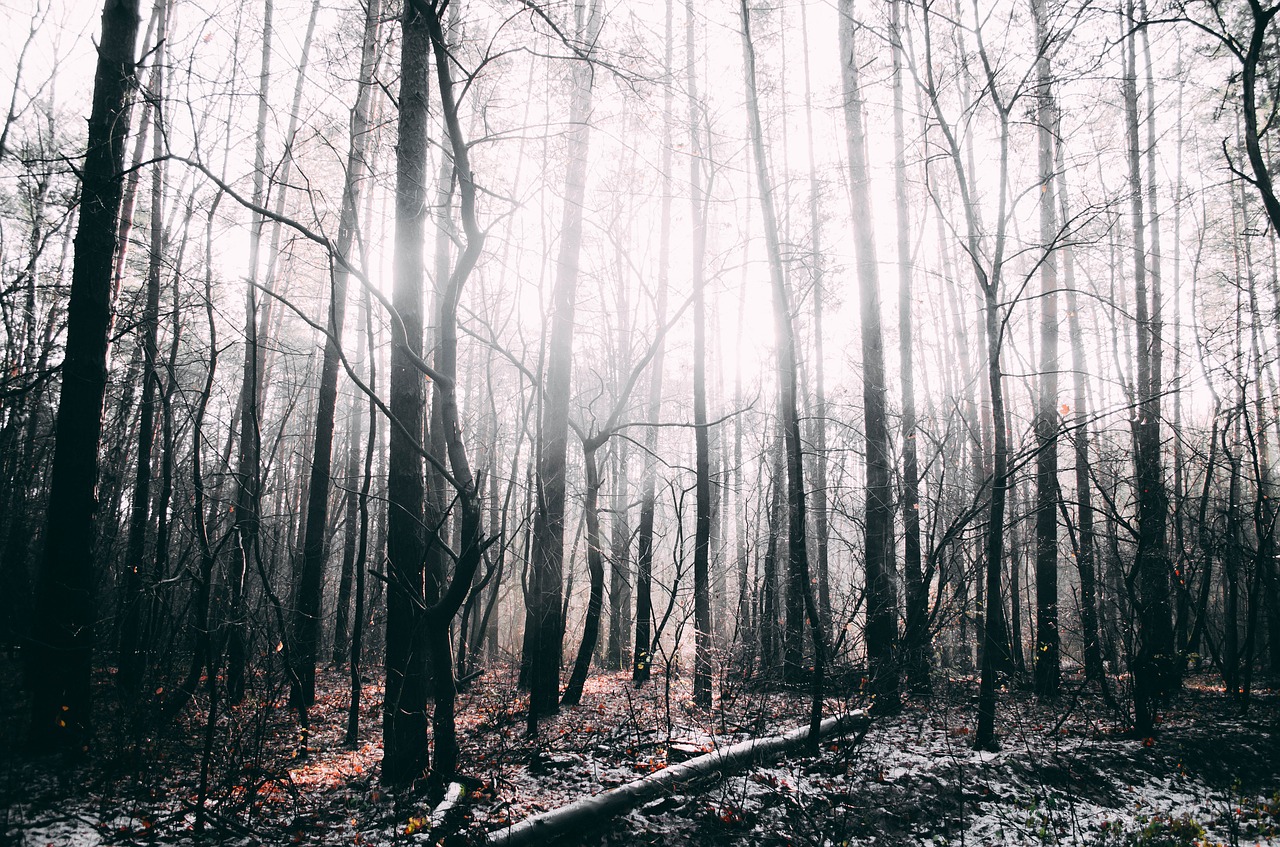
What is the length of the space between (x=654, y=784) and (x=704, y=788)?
0.42 meters

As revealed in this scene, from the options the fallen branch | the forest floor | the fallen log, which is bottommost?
the forest floor

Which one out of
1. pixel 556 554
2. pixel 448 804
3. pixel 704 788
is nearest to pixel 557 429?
pixel 556 554

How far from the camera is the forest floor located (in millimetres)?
3801

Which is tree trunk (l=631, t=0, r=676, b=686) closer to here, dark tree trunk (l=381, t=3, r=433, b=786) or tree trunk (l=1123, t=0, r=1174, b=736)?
dark tree trunk (l=381, t=3, r=433, b=786)

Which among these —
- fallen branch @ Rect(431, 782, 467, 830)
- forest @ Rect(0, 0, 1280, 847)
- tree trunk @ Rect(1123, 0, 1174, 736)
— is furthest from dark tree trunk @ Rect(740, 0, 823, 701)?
tree trunk @ Rect(1123, 0, 1174, 736)

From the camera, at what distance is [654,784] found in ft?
13.7

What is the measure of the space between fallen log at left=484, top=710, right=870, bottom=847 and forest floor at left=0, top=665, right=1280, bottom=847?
0.08m

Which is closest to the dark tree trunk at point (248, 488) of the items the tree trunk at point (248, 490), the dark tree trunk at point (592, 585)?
the tree trunk at point (248, 490)

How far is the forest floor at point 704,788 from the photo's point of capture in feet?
12.5

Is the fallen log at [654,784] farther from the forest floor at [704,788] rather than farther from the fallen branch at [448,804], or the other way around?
the fallen branch at [448,804]

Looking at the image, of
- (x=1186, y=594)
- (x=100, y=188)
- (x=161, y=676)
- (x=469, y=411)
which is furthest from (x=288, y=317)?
(x=1186, y=594)

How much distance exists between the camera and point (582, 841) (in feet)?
12.1

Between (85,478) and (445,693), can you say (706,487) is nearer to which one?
(445,693)

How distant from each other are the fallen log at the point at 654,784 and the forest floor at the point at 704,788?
82 mm
